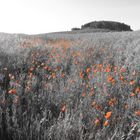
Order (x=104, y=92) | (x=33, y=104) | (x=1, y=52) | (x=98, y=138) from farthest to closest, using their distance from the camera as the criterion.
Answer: (x=1, y=52) < (x=104, y=92) < (x=33, y=104) < (x=98, y=138)

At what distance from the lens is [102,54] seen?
620cm

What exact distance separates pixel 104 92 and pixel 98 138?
104 cm

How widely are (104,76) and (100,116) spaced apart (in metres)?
1.12

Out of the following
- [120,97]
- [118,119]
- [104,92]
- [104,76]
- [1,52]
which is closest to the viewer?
[118,119]

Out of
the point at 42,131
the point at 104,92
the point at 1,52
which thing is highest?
the point at 1,52

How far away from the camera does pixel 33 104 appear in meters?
2.84

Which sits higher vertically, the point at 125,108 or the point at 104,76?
the point at 104,76

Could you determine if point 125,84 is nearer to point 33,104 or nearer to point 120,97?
point 120,97

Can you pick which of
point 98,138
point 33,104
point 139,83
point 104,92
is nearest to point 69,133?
point 98,138

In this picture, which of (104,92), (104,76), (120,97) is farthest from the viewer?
(104,76)

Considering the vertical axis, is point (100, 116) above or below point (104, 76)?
below

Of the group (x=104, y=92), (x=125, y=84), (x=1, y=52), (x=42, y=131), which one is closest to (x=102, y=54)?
(x=1, y=52)

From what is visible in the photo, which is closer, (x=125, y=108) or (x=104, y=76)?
(x=125, y=108)

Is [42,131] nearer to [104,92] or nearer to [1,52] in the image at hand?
[104,92]
